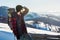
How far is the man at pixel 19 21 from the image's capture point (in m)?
1.33

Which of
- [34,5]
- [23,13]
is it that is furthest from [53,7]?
[23,13]

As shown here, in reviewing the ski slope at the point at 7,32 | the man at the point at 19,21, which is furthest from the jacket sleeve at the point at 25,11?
the ski slope at the point at 7,32

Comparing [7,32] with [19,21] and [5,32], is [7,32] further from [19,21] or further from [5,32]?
[19,21]

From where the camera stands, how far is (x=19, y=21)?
53.2 inches

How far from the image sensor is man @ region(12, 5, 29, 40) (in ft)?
4.38

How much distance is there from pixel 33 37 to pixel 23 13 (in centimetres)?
27

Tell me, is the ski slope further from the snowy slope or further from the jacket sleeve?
the jacket sleeve

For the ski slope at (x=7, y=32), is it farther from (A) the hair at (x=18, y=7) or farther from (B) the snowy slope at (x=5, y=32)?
(A) the hair at (x=18, y=7)

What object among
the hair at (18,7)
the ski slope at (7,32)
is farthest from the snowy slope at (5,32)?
the hair at (18,7)

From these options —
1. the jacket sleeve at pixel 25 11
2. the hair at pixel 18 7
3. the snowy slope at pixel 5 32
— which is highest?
the hair at pixel 18 7

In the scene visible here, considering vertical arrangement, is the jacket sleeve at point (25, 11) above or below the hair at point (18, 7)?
below

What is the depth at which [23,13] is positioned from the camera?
4.42ft

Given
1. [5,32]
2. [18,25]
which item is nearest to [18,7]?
[18,25]

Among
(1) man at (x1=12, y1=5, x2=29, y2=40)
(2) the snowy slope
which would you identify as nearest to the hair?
(1) man at (x1=12, y1=5, x2=29, y2=40)
